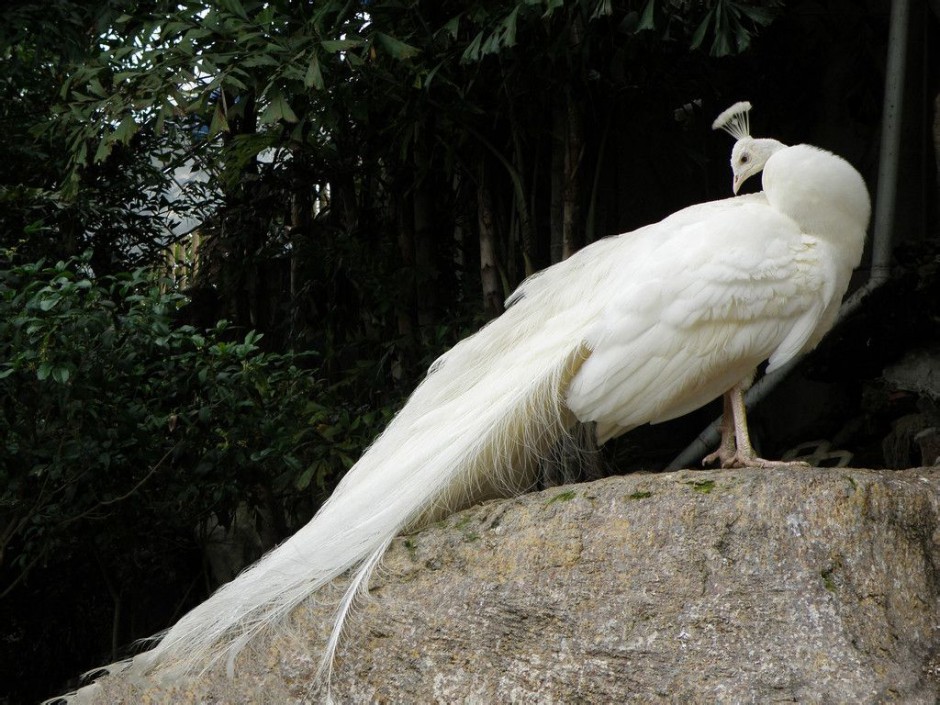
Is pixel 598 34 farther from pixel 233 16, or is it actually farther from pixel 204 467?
pixel 204 467

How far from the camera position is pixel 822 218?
3217 mm

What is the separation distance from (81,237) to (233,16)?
299 centimetres

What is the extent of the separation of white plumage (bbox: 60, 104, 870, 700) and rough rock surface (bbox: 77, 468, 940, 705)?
13cm

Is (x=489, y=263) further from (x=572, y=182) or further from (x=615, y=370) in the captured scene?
(x=615, y=370)

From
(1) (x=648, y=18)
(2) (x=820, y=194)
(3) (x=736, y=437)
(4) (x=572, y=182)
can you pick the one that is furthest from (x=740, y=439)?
(4) (x=572, y=182)

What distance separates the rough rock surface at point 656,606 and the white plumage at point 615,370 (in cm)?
13

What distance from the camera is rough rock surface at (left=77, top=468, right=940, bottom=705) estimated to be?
8.27 ft

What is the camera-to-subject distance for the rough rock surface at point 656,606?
2.52m

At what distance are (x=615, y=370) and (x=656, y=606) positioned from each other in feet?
2.49

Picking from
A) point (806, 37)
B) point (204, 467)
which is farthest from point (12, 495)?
point (806, 37)

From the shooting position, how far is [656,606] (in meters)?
2.66

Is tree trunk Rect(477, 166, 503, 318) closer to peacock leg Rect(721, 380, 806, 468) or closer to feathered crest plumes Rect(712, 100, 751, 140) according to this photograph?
feathered crest plumes Rect(712, 100, 751, 140)

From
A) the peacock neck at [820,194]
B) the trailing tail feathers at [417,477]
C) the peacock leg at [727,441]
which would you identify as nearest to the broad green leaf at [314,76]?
the trailing tail feathers at [417,477]

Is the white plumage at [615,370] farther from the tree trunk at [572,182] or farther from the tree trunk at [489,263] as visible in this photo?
the tree trunk at [489,263]
